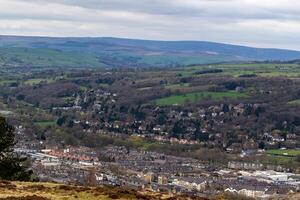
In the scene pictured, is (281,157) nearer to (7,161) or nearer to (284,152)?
(284,152)

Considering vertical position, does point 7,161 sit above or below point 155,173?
above

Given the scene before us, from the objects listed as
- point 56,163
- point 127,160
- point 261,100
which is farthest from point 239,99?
point 56,163

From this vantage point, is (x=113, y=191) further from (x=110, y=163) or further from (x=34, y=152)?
(x=34, y=152)

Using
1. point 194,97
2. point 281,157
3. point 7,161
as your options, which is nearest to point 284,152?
point 281,157

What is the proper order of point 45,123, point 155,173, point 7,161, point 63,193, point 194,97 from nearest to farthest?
1. point 63,193
2. point 7,161
3. point 155,173
4. point 45,123
5. point 194,97

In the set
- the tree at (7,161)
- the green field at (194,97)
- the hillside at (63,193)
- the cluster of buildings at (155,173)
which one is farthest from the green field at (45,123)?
the hillside at (63,193)

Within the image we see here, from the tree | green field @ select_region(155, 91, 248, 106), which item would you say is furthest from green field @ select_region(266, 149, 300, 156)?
the tree
